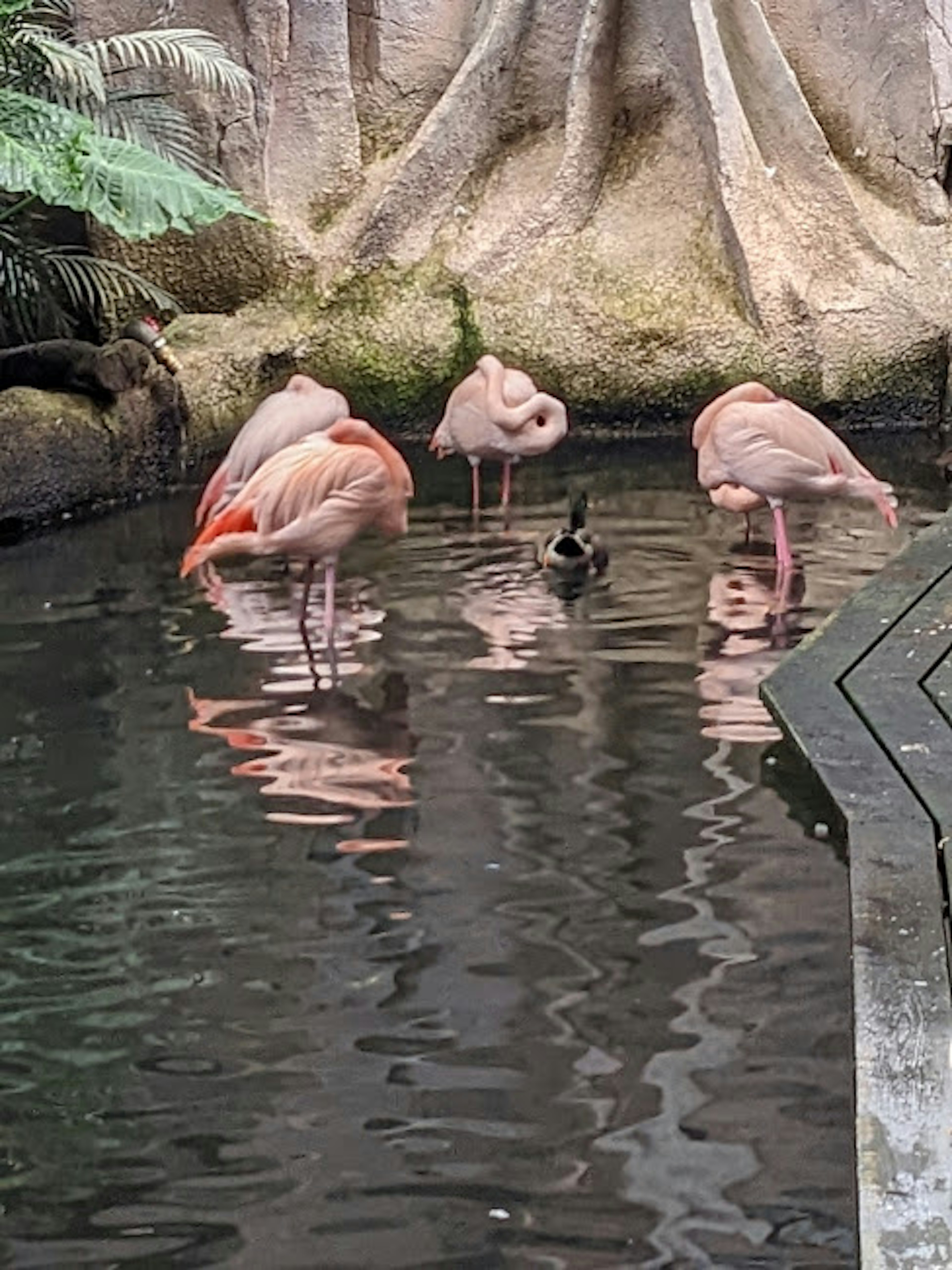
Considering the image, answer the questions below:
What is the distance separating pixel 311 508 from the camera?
4.71 metres

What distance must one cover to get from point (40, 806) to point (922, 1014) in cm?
186

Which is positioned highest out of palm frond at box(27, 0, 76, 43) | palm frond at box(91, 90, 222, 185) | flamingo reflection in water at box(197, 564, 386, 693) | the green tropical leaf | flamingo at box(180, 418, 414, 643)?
palm frond at box(27, 0, 76, 43)

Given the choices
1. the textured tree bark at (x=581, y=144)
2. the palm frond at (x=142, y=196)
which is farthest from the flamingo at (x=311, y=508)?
the textured tree bark at (x=581, y=144)

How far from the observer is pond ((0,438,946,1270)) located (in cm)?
225

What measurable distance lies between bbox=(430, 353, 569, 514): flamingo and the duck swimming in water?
1.06 meters

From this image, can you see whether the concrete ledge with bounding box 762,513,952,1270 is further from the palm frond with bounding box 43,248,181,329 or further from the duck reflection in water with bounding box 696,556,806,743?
the palm frond with bounding box 43,248,181,329

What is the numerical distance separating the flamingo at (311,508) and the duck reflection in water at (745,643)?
0.89m

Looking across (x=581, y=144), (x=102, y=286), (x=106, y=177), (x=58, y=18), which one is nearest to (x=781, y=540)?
(x=106, y=177)

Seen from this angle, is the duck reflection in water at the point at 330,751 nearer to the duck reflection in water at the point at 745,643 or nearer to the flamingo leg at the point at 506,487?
the duck reflection in water at the point at 745,643

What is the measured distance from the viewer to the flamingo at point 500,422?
675 centimetres

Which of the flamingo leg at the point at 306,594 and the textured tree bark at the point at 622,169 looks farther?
the textured tree bark at the point at 622,169

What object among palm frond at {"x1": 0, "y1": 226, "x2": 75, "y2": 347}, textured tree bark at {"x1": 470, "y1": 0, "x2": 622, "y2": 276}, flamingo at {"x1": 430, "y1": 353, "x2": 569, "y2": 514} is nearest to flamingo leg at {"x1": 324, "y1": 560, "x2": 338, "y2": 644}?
flamingo at {"x1": 430, "y1": 353, "x2": 569, "y2": 514}

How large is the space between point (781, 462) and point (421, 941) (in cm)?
283

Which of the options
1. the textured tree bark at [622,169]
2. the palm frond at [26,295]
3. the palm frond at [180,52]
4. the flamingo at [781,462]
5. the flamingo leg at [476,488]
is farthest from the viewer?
the textured tree bark at [622,169]
